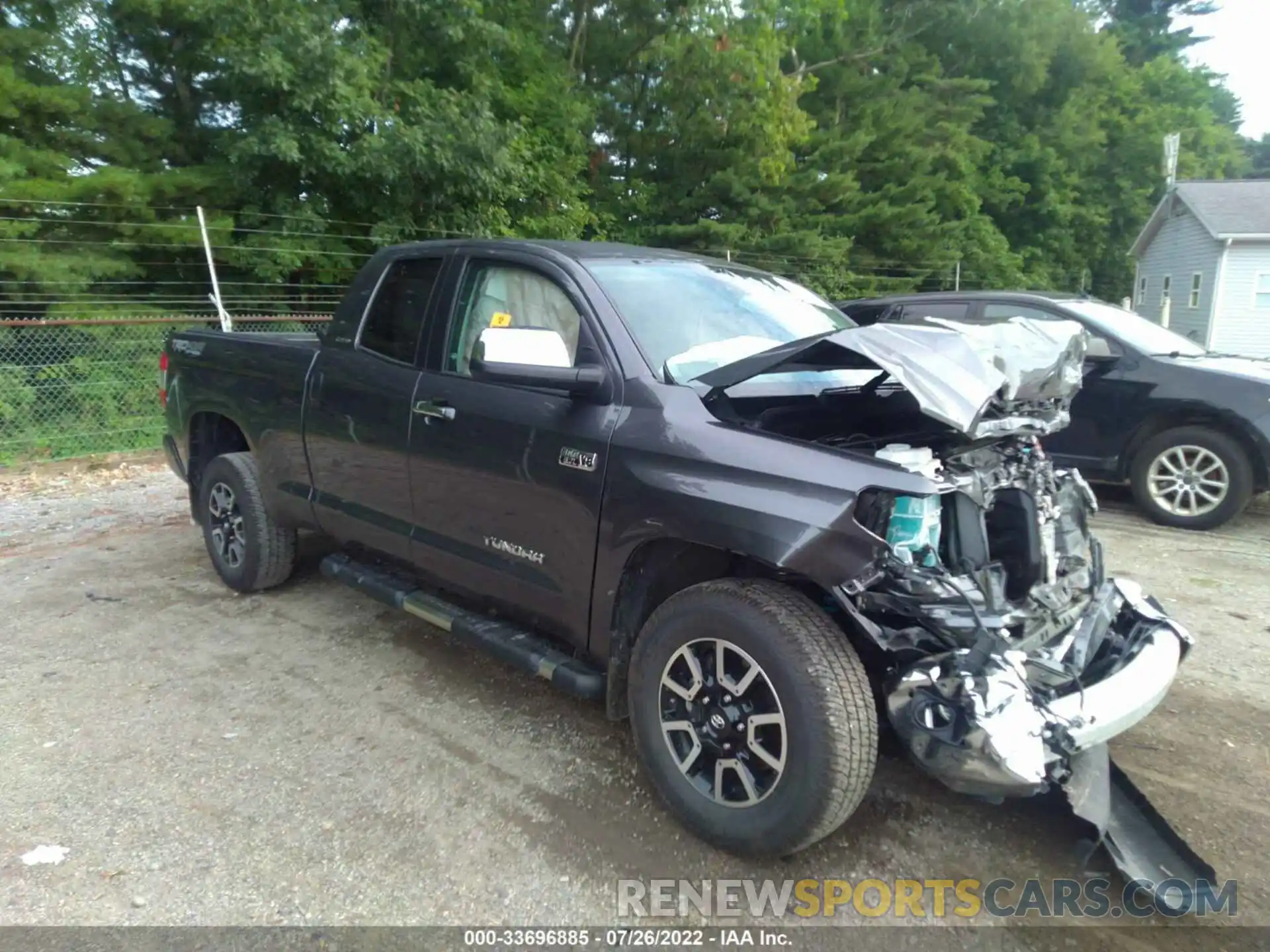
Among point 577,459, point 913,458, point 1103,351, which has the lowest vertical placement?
point 577,459

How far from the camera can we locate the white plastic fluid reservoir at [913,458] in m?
2.62

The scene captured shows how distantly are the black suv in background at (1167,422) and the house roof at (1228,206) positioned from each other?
19789 mm

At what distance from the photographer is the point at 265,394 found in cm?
479

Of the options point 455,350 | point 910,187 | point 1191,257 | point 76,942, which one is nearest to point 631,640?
point 455,350

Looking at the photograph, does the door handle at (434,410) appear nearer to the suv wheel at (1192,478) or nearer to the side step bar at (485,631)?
the side step bar at (485,631)

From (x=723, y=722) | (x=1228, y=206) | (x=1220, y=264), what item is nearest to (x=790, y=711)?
(x=723, y=722)

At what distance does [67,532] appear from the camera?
22.2ft

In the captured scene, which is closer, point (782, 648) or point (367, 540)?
point (782, 648)

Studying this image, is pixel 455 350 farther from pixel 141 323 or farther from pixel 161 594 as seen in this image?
pixel 141 323

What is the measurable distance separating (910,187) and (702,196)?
7.33 m

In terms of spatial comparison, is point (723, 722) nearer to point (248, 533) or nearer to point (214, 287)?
point (248, 533)

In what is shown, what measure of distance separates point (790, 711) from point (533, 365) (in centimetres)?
146

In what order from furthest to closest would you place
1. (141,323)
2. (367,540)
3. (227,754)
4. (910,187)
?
(910,187) → (141,323) → (367,540) → (227,754)

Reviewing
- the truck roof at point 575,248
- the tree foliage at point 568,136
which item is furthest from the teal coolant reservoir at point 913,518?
the tree foliage at point 568,136
